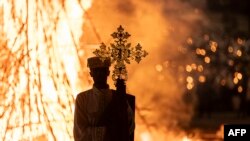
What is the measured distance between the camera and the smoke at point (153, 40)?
976 centimetres

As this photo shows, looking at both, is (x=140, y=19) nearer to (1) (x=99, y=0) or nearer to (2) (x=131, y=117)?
(1) (x=99, y=0)

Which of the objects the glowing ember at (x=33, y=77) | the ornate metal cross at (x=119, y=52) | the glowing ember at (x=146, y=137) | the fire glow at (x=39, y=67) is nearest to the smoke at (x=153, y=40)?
the glowing ember at (x=146, y=137)

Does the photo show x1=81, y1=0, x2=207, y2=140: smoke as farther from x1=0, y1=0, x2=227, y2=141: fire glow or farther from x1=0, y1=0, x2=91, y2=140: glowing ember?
x1=0, y1=0, x2=91, y2=140: glowing ember

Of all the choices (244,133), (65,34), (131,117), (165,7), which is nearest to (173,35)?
(165,7)

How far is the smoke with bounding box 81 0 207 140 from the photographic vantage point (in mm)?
9758

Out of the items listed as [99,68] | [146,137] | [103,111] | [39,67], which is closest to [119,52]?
[99,68]

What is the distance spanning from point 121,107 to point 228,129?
2.40 meters

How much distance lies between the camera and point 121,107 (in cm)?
553

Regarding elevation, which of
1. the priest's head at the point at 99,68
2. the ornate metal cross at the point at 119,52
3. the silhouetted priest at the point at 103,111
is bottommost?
the silhouetted priest at the point at 103,111

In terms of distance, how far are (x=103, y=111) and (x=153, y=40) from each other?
459 centimetres

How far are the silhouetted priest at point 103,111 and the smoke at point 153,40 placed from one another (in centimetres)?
390

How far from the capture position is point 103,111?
566cm

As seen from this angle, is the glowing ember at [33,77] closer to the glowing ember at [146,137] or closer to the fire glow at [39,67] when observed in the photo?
the fire glow at [39,67]

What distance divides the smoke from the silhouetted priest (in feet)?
12.8
